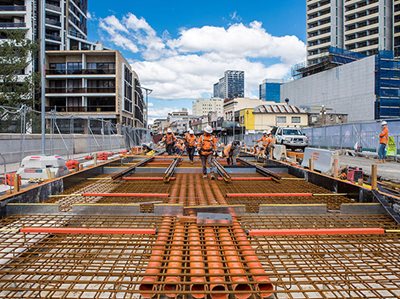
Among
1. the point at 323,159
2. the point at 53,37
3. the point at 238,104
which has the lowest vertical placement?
the point at 323,159

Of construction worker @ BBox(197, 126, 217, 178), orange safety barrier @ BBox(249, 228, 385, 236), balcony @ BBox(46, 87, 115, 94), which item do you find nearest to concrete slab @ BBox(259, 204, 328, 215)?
orange safety barrier @ BBox(249, 228, 385, 236)

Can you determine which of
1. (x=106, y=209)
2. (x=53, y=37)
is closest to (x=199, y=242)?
(x=106, y=209)

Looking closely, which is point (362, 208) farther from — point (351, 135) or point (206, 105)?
point (206, 105)

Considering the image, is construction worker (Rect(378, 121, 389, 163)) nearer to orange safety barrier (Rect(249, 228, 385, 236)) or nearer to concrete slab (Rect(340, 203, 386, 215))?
concrete slab (Rect(340, 203, 386, 215))

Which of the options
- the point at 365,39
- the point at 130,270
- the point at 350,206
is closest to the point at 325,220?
the point at 350,206

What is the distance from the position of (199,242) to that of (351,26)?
77354 millimetres

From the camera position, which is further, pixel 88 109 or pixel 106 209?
pixel 88 109

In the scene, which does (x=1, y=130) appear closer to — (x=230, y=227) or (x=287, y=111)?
(x=230, y=227)

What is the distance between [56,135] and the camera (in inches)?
674

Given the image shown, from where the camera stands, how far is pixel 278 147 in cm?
1461

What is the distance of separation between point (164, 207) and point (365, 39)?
73567mm

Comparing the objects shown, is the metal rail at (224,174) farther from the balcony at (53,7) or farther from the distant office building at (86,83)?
the balcony at (53,7)

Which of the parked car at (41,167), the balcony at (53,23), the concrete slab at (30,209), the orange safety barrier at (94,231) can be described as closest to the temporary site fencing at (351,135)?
the parked car at (41,167)

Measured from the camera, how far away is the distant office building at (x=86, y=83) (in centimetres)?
4650
